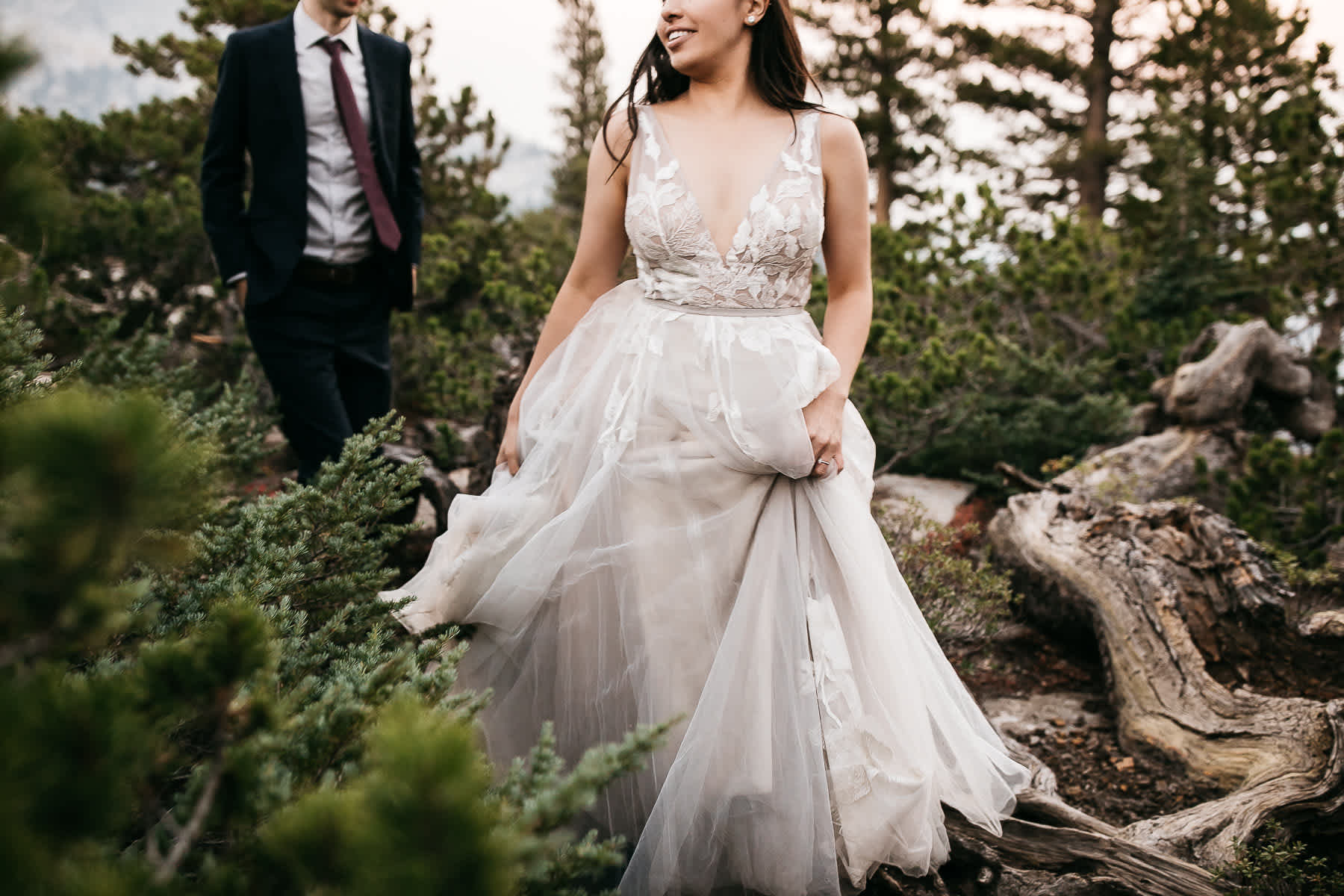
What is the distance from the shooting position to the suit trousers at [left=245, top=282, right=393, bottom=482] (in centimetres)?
316

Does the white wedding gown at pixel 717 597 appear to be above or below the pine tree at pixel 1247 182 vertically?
below

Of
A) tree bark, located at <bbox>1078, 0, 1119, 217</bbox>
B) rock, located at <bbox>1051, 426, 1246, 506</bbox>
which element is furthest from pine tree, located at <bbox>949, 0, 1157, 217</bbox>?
rock, located at <bbox>1051, 426, 1246, 506</bbox>

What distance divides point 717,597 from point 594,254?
3.28ft

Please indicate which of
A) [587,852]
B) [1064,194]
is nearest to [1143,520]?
[587,852]

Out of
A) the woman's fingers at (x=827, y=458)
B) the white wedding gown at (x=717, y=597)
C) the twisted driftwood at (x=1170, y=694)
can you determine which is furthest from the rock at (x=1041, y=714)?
the woman's fingers at (x=827, y=458)

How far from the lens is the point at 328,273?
3197 mm

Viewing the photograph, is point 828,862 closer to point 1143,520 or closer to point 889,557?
point 889,557

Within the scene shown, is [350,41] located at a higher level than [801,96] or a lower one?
higher

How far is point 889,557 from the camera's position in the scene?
218 centimetres

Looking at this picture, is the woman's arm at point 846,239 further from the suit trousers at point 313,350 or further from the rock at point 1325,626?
the rock at point 1325,626

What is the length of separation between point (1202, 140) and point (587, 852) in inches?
587

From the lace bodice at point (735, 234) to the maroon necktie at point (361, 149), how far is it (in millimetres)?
1401

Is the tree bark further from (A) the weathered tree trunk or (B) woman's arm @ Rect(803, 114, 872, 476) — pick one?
(B) woman's arm @ Rect(803, 114, 872, 476)

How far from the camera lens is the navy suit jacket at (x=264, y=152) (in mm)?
3064
